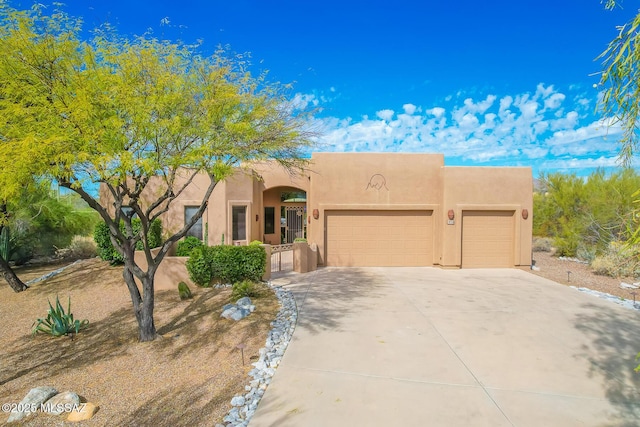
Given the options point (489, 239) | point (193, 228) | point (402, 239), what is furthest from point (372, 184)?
point (193, 228)

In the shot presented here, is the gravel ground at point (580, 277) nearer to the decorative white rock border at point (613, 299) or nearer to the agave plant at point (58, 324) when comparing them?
the decorative white rock border at point (613, 299)

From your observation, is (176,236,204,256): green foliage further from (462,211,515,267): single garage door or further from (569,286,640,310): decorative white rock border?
(569,286,640,310): decorative white rock border

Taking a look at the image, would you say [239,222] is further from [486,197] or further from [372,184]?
[486,197]

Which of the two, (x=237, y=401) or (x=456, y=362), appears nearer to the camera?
(x=237, y=401)

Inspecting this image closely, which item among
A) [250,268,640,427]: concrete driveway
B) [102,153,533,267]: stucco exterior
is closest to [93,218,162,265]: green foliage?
[102,153,533,267]: stucco exterior

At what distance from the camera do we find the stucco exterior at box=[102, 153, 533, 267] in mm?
12578

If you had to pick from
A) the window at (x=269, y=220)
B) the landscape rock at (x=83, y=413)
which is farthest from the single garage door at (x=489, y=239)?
the landscape rock at (x=83, y=413)

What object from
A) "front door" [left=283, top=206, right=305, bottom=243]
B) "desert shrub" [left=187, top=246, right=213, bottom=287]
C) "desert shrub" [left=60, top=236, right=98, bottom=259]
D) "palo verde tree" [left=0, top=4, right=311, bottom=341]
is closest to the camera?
"palo verde tree" [left=0, top=4, right=311, bottom=341]

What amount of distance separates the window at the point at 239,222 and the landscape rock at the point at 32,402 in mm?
9322

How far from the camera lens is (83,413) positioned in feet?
13.7

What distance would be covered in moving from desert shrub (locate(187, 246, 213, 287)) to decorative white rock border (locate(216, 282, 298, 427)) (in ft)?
8.22

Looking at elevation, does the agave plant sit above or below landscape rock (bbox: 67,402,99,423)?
above

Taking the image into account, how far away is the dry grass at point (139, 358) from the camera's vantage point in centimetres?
428

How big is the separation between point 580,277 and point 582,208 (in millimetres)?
7107
